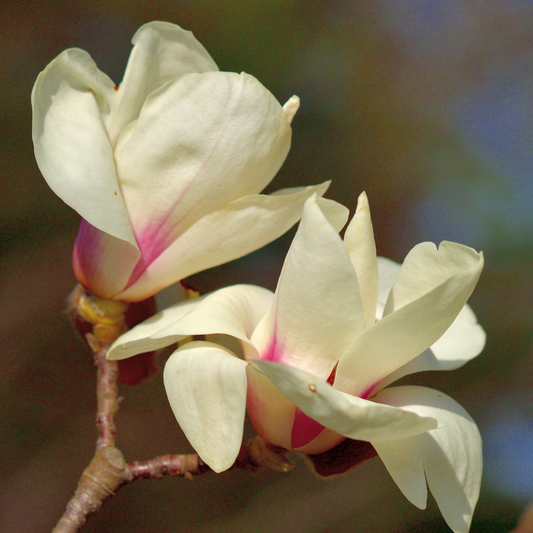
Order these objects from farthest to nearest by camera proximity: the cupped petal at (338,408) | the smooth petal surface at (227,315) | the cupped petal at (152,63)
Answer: the cupped petal at (152,63)
the smooth petal surface at (227,315)
the cupped petal at (338,408)

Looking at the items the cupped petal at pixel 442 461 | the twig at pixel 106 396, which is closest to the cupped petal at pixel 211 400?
the cupped petal at pixel 442 461

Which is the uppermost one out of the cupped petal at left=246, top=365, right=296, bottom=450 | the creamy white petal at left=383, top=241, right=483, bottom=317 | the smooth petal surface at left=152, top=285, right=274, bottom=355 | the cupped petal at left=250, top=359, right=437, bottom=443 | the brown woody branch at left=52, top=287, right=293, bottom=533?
the creamy white petal at left=383, top=241, right=483, bottom=317

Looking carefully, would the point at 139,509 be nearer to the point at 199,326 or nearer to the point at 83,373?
the point at 83,373

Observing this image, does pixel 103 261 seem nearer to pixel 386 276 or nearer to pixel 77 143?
pixel 77 143

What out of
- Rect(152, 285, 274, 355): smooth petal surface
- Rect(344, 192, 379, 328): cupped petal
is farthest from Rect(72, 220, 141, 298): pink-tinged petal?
Rect(344, 192, 379, 328): cupped petal

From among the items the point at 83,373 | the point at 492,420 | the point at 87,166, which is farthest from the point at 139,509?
the point at 87,166

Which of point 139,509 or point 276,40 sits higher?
point 276,40

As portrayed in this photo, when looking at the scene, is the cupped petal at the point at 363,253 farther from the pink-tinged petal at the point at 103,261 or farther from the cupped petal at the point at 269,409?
the pink-tinged petal at the point at 103,261

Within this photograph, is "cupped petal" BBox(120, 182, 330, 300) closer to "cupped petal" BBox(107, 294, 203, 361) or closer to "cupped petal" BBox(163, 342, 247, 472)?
"cupped petal" BBox(107, 294, 203, 361)
